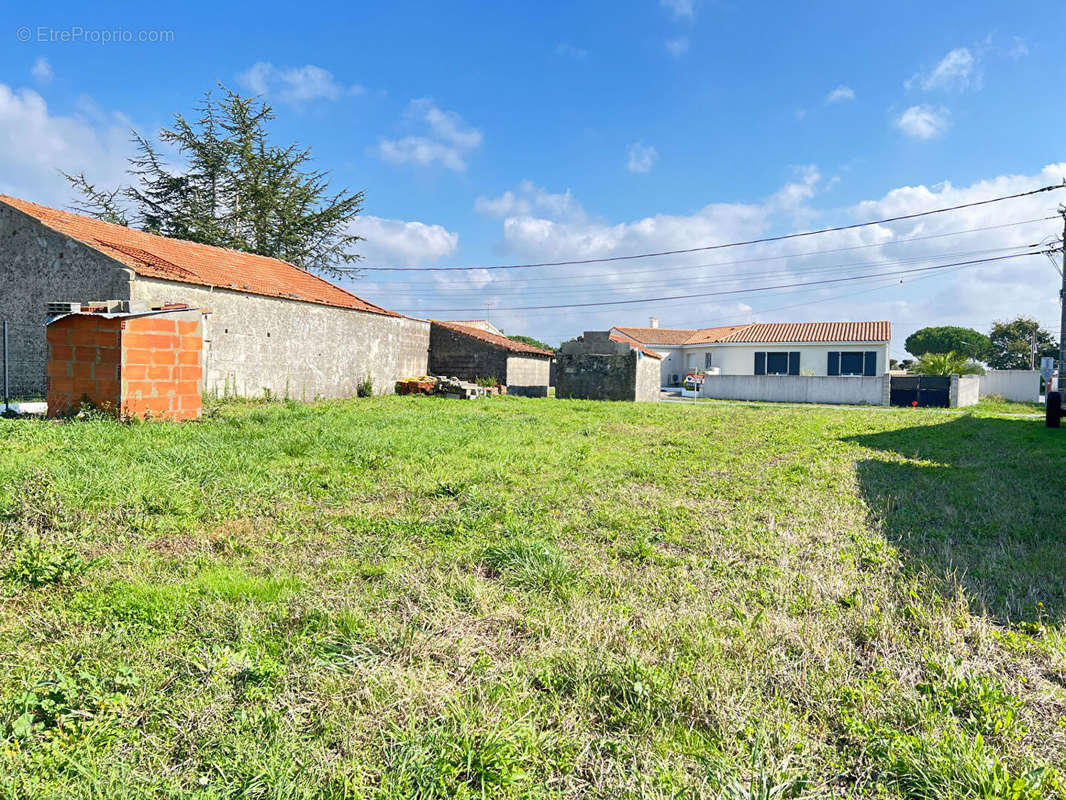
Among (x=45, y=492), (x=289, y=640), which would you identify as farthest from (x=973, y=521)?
(x=45, y=492)

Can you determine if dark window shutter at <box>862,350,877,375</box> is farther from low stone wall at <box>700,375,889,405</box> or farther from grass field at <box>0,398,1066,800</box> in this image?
grass field at <box>0,398,1066,800</box>

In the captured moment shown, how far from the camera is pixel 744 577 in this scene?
3.36 metres

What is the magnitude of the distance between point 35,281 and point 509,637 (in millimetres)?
16103

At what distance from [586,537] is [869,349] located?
35.7 meters

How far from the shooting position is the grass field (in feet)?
5.98

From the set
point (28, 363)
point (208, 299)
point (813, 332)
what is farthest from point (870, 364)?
point (28, 363)

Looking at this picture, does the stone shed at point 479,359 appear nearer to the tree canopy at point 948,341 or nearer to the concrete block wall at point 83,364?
the concrete block wall at point 83,364

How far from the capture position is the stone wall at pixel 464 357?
22562 mm

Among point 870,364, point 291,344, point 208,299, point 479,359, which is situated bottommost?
point 291,344

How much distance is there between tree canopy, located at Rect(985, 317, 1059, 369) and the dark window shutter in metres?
25.7

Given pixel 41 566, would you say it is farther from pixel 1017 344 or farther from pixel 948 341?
pixel 948 341

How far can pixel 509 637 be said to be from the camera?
2635mm

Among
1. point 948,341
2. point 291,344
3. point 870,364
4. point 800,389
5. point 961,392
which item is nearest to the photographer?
point 291,344

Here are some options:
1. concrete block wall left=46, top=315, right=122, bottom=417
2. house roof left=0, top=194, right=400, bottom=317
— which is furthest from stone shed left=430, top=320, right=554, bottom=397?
concrete block wall left=46, top=315, right=122, bottom=417
